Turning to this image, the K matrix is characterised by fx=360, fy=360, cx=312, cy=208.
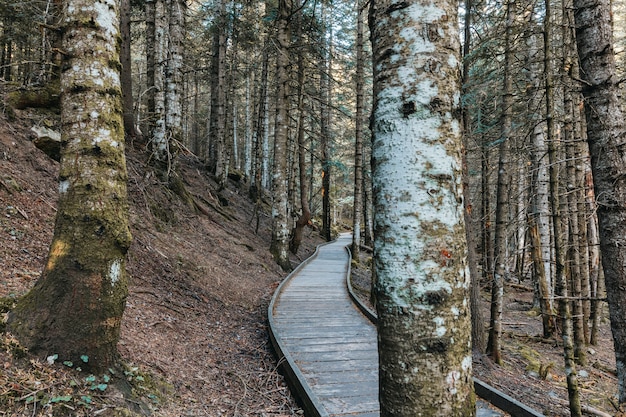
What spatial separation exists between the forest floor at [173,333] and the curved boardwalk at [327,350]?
32 cm

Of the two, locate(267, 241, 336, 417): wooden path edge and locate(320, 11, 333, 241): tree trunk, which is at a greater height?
locate(320, 11, 333, 241): tree trunk

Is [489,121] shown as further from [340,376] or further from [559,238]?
[340,376]

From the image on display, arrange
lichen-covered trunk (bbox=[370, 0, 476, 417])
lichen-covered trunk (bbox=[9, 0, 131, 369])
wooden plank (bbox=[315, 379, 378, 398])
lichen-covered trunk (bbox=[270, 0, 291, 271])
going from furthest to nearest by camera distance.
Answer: lichen-covered trunk (bbox=[270, 0, 291, 271]) < wooden plank (bbox=[315, 379, 378, 398]) < lichen-covered trunk (bbox=[9, 0, 131, 369]) < lichen-covered trunk (bbox=[370, 0, 476, 417])

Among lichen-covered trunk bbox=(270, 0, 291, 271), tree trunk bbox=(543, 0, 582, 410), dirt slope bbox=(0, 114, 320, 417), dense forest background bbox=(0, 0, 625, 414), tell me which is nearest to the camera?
dirt slope bbox=(0, 114, 320, 417)

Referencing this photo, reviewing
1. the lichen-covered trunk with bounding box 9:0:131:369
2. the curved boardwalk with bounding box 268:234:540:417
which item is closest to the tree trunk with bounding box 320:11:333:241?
the curved boardwalk with bounding box 268:234:540:417

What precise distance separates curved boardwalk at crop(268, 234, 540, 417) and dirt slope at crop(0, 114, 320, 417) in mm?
322

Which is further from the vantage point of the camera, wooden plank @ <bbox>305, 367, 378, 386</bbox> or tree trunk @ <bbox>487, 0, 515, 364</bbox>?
tree trunk @ <bbox>487, 0, 515, 364</bbox>

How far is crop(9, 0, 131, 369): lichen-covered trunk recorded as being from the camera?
2.93 metres

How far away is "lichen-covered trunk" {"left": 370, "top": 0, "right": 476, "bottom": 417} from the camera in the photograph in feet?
5.30

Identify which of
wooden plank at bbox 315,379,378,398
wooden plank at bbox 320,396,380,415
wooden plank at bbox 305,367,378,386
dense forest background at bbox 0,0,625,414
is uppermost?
dense forest background at bbox 0,0,625,414

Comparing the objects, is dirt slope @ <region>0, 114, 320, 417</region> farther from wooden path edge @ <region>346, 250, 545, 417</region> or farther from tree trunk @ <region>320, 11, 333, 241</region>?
tree trunk @ <region>320, 11, 333, 241</region>

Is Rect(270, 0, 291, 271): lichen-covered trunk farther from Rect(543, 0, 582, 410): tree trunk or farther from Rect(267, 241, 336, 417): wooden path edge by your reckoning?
Rect(543, 0, 582, 410): tree trunk

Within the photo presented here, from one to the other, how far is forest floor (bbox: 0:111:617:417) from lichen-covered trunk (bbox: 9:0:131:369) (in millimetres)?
235

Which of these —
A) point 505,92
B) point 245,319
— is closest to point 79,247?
point 245,319
